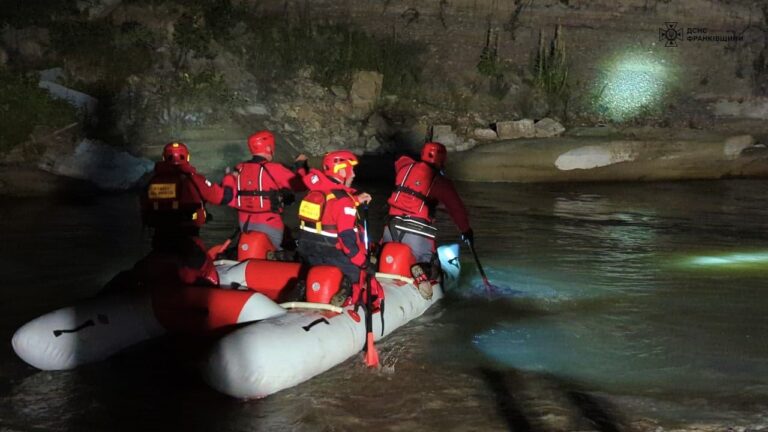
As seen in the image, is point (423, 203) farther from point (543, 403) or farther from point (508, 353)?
point (543, 403)

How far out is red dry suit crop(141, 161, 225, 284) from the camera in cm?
589

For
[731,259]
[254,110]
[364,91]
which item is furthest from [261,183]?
[364,91]

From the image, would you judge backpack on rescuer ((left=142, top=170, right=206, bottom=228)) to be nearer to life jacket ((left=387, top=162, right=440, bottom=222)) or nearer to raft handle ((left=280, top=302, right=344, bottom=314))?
raft handle ((left=280, top=302, right=344, bottom=314))

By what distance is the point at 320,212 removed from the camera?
5.59m

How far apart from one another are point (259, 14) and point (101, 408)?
1638cm

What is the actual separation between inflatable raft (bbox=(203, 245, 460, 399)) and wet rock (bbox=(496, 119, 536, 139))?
13143 mm

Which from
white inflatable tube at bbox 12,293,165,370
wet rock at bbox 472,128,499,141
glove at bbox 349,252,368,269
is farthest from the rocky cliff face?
glove at bbox 349,252,368,269

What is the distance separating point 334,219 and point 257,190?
5.53 ft

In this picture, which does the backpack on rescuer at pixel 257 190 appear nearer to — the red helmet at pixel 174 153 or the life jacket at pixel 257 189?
the life jacket at pixel 257 189

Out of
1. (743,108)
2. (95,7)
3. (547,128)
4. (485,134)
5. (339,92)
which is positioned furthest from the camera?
(743,108)

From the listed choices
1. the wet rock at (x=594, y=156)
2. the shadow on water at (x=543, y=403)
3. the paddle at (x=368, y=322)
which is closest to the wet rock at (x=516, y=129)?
the wet rock at (x=594, y=156)

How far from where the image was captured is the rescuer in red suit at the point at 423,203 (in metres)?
7.30

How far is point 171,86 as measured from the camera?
688 inches

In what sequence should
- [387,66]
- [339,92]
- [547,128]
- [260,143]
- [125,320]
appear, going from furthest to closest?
[387,66] < [339,92] < [547,128] < [260,143] < [125,320]
